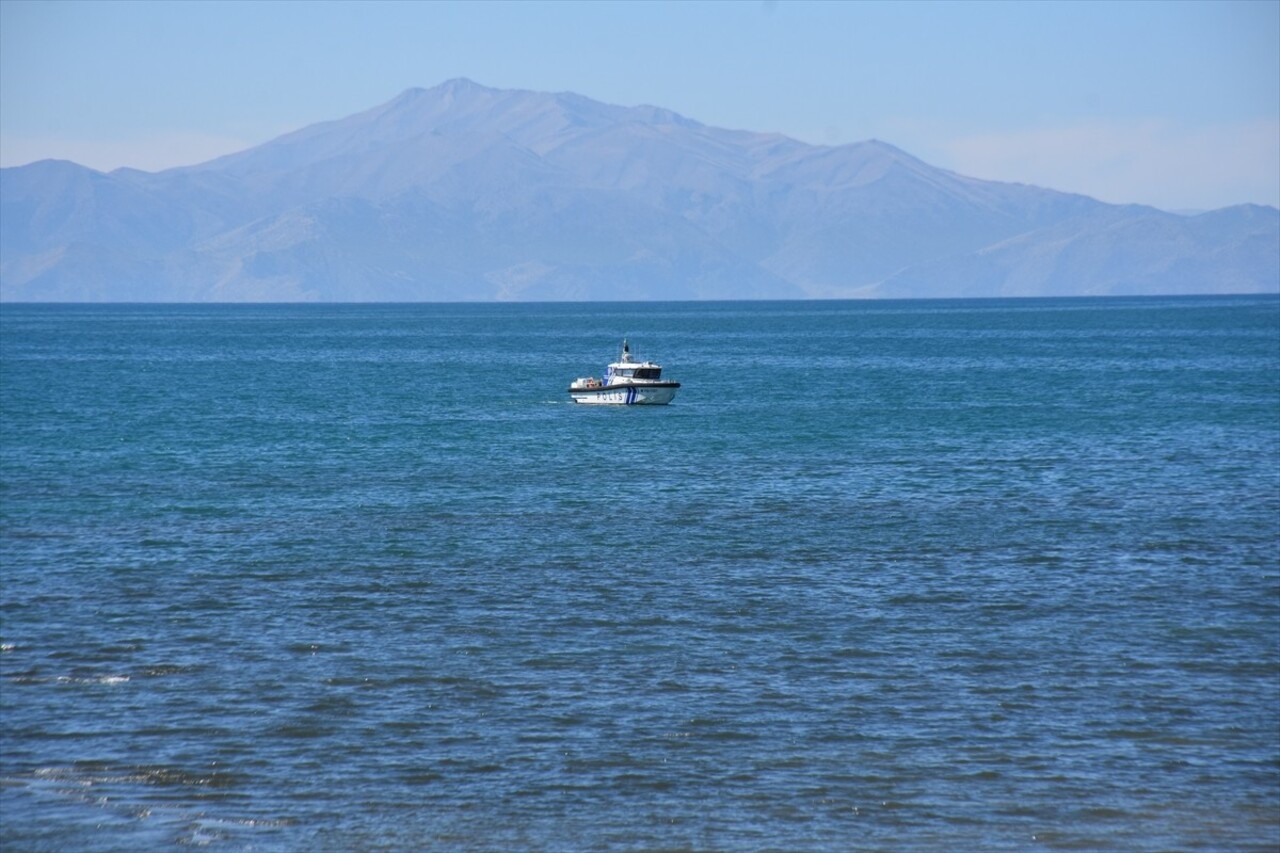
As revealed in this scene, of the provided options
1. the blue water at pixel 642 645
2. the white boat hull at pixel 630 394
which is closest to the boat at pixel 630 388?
the white boat hull at pixel 630 394

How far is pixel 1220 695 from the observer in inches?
958

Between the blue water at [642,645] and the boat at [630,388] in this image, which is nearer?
the blue water at [642,645]

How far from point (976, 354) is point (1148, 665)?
416 ft

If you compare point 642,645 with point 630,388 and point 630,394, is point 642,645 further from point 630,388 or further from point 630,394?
point 630,394

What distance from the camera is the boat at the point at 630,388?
83.4 metres

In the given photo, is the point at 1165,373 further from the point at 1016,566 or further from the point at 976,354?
the point at 1016,566

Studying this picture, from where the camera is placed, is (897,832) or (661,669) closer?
(897,832)

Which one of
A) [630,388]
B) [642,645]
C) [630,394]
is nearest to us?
[642,645]

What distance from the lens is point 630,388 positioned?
83250 mm

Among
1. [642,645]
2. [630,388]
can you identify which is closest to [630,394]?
[630,388]

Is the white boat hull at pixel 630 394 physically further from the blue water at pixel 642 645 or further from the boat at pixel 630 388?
the blue water at pixel 642 645

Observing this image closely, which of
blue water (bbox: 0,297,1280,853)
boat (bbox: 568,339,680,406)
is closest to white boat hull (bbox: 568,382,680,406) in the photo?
boat (bbox: 568,339,680,406)

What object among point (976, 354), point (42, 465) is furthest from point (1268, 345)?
point (42, 465)

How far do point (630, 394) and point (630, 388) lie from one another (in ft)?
1.46
